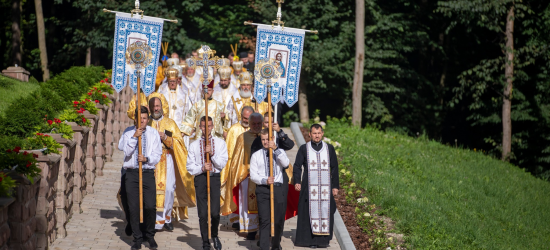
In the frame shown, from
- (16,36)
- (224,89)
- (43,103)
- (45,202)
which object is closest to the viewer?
(45,202)

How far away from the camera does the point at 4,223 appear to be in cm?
692

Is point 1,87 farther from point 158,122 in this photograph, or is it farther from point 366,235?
point 366,235

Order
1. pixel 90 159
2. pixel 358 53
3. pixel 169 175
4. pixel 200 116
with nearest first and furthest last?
pixel 169 175, pixel 200 116, pixel 90 159, pixel 358 53

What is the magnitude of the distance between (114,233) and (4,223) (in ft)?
9.24

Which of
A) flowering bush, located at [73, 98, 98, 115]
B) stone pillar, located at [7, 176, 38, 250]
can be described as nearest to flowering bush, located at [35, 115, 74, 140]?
flowering bush, located at [73, 98, 98, 115]

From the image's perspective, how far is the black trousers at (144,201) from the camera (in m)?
8.79

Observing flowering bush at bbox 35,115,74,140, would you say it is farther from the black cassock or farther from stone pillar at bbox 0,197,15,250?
the black cassock

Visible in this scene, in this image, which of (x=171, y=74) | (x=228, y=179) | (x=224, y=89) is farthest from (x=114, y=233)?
(x=224, y=89)

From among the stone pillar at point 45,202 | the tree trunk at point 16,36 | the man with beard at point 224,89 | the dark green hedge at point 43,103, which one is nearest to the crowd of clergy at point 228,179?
the stone pillar at point 45,202

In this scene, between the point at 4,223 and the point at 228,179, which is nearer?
the point at 4,223

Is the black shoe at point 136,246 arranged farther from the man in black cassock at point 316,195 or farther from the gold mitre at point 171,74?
the gold mitre at point 171,74

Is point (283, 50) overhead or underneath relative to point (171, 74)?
overhead

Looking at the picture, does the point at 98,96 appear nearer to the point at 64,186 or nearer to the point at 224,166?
the point at 64,186

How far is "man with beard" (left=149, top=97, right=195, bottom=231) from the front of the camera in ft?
31.9
